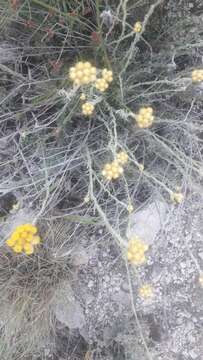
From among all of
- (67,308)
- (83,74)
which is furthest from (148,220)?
(83,74)

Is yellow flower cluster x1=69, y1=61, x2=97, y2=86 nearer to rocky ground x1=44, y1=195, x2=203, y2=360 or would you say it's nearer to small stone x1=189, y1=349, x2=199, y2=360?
rocky ground x1=44, y1=195, x2=203, y2=360

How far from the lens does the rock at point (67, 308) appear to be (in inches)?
58.5

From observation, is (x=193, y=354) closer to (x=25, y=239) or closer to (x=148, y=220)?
(x=148, y=220)

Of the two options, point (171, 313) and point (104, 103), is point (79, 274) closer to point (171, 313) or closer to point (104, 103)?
point (171, 313)

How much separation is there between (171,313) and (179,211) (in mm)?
350

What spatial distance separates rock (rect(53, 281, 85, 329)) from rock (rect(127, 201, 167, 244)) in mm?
312

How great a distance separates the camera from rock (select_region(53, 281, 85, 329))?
1486mm

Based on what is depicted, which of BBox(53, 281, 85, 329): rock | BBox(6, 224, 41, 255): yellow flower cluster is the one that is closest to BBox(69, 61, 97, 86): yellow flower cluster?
BBox(6, 224, 41, 255): yellow flower cluster

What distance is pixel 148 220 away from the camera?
1441mm

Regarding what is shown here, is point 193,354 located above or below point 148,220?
below

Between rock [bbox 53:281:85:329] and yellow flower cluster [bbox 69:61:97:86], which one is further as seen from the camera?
rock [bbox 53:281:85:329]

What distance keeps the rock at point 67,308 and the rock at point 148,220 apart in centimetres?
31

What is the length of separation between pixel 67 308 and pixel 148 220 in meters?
0.42

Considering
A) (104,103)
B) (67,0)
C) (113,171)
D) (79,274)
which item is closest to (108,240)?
(79,274)
